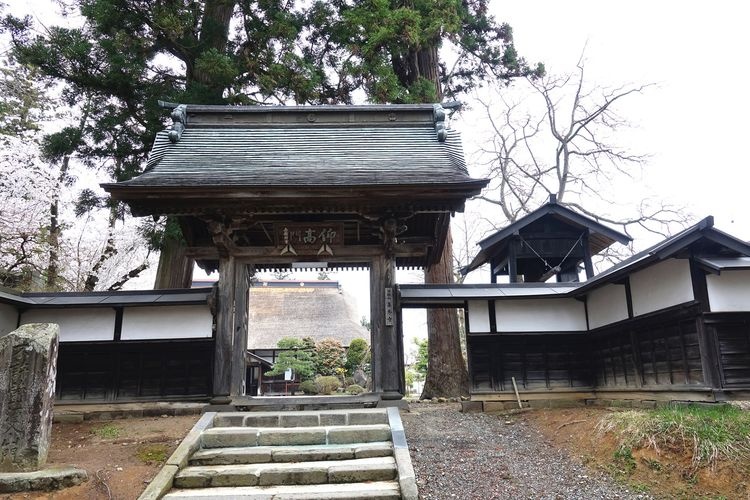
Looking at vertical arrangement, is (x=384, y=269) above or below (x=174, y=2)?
below

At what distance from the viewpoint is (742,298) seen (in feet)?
23.6

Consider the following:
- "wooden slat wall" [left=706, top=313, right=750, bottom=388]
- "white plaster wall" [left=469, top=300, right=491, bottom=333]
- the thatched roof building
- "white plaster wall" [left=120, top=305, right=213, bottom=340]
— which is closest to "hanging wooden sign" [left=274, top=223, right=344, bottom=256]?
"white plaster wall" [left=120, top=305, right=213, bottom=340]

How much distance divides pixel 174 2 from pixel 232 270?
7856mm

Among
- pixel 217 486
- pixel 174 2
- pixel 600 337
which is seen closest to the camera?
pixel 217 486

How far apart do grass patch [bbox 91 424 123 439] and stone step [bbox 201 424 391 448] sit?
1722 millimetres

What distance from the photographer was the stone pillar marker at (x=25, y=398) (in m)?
5.53

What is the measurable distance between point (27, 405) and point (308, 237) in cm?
462

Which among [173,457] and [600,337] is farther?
[600,337]

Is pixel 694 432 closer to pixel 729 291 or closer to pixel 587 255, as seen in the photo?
pixel 729 291

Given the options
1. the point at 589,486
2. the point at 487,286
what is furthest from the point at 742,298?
the point at 487,286

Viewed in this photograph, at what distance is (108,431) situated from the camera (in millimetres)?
7516

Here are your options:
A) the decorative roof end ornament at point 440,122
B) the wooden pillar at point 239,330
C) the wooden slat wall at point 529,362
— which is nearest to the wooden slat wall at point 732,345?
the wooden slat wall at point 529,362

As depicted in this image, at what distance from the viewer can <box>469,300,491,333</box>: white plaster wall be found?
10.1m

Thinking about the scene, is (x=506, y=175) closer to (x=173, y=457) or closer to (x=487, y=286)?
(x=487, y=286)
